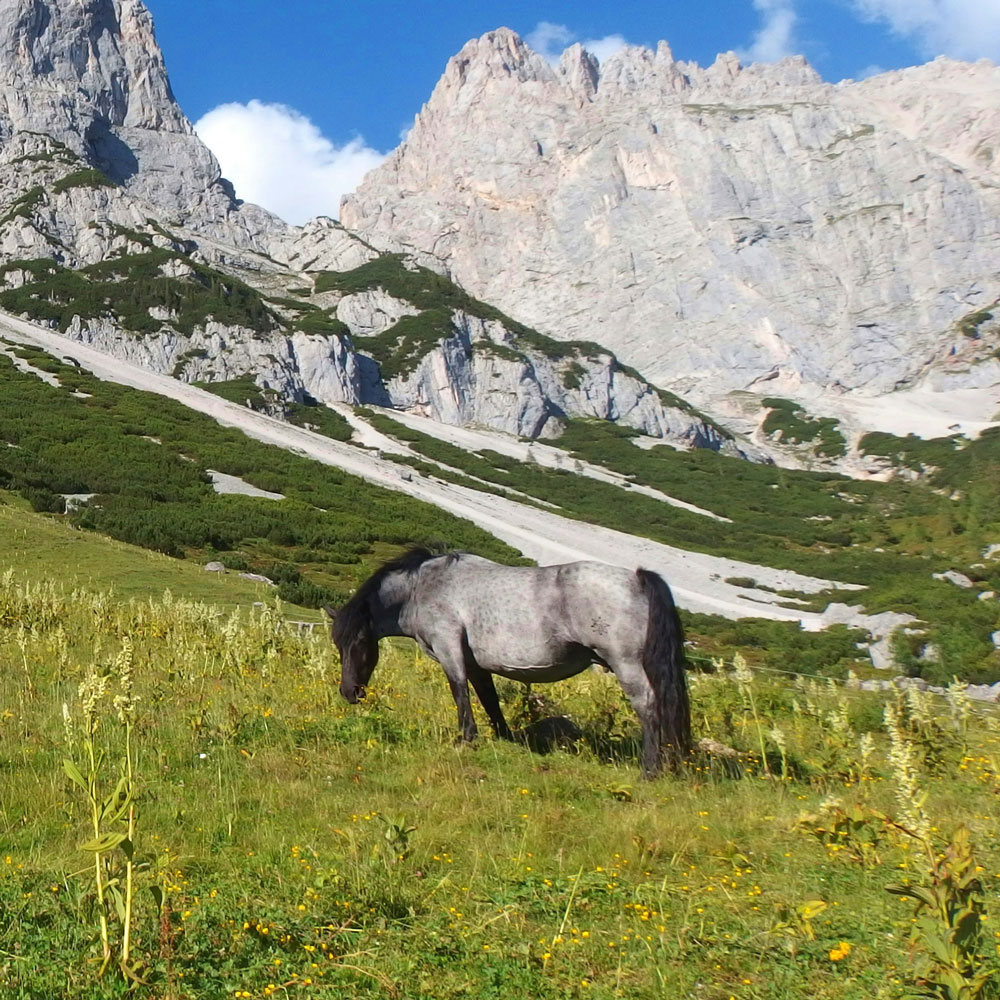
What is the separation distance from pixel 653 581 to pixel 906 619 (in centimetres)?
3608

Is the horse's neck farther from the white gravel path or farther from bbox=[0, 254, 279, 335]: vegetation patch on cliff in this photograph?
bbox=[0, 254, 279, 335]: vegetation patch on cliff

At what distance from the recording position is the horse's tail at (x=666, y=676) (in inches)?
360

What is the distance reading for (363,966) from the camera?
4.59 meters

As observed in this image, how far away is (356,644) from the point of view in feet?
36.4

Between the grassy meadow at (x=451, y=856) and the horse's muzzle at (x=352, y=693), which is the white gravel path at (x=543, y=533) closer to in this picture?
the horse's muzzle at (x=352, y=693)

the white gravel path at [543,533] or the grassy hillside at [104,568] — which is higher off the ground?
the white gravel path at [543,533]

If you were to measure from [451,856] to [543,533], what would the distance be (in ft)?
215

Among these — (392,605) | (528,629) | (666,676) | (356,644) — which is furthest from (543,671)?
(356,644)

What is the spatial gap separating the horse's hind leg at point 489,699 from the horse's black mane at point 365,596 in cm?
161

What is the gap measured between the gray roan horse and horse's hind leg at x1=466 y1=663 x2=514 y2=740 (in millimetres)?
12

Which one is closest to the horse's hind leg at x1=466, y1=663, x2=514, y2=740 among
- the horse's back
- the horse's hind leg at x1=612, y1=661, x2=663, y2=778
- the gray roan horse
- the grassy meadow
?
the gray roan horse

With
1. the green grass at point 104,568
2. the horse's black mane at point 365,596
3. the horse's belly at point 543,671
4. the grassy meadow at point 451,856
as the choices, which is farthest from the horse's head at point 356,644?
the green grass at point 104,568

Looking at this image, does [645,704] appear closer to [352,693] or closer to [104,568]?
[352,693]

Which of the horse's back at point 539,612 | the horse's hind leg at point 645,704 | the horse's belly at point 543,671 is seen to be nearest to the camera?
the horse's hind leg at point 645,704
